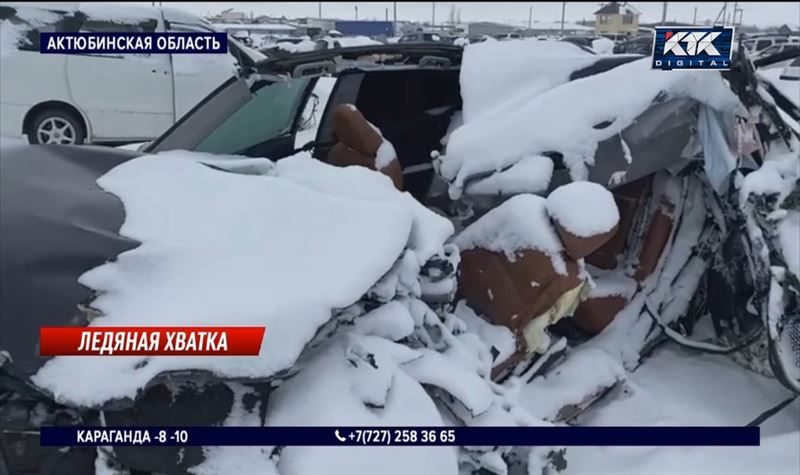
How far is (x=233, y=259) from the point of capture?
5.78ft

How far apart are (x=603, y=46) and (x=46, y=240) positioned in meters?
2.85

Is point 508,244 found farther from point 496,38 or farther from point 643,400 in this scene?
point 496,38

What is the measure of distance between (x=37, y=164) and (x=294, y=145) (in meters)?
1.54

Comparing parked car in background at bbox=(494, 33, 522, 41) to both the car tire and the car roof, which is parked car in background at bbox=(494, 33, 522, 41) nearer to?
the car roof

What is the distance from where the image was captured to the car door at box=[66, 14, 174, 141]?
268 inches

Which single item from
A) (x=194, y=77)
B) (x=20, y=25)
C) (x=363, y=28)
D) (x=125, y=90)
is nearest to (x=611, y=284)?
(x=363, y=28)

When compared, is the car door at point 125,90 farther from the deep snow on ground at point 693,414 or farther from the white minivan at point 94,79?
the deep snow on ground at point 693,414

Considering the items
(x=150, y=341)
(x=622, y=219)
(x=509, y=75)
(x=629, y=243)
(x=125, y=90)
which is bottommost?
(x=629, y=243)

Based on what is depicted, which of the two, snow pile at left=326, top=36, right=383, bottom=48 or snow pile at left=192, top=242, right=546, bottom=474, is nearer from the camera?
snow pile at left=192, top=242, right=546, bottom=474

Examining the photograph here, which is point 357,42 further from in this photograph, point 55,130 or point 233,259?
point 55,130

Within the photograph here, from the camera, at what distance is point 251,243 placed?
183 cm

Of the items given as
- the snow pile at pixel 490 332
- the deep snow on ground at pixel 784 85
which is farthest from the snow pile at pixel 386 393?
the deep snow on ground at pixel 784 85

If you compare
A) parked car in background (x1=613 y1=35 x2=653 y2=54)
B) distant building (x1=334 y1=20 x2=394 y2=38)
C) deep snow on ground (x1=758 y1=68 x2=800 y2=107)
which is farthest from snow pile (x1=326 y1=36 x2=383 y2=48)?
deep snow on ground (x1=758 y1=68 x2=800 y2=107)

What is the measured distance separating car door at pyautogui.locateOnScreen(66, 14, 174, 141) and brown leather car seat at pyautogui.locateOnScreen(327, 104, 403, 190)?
436cm
